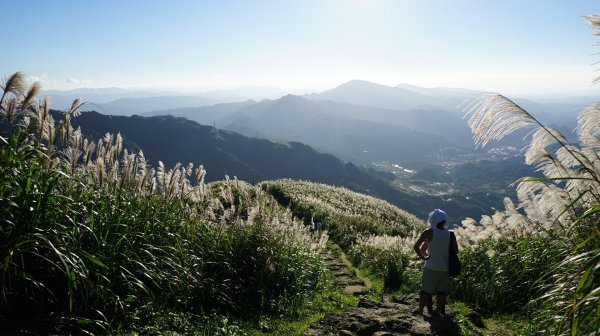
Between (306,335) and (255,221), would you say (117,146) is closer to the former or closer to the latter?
(255,221)

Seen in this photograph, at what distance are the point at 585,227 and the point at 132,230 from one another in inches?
270

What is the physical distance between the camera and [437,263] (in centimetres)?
768

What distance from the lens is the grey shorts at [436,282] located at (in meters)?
7.61

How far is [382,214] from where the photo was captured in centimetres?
2481

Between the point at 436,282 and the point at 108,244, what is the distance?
5.72 metres

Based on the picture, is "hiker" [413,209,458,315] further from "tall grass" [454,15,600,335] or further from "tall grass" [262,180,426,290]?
"tall grass" [262,180,426,290]

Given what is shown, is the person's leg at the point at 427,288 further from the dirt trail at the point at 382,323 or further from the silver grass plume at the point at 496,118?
the silver grass plume at the point at 496,118

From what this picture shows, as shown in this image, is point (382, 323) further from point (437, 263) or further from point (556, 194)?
point (556, 194)

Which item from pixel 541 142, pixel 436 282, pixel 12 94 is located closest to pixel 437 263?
pixel 436 282

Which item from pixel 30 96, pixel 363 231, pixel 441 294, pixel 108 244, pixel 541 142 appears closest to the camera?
pixel 108 244

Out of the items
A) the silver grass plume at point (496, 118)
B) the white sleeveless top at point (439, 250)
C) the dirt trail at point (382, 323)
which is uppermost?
the silver grass plume at point (496, 118)

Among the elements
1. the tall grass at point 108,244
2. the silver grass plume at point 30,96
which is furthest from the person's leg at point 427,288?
the silver grass plume at point 30,96

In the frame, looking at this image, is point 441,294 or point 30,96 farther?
point 441,294

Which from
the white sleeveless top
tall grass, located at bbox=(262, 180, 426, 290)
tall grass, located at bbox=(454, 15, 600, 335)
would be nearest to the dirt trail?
the white sleeveless top
